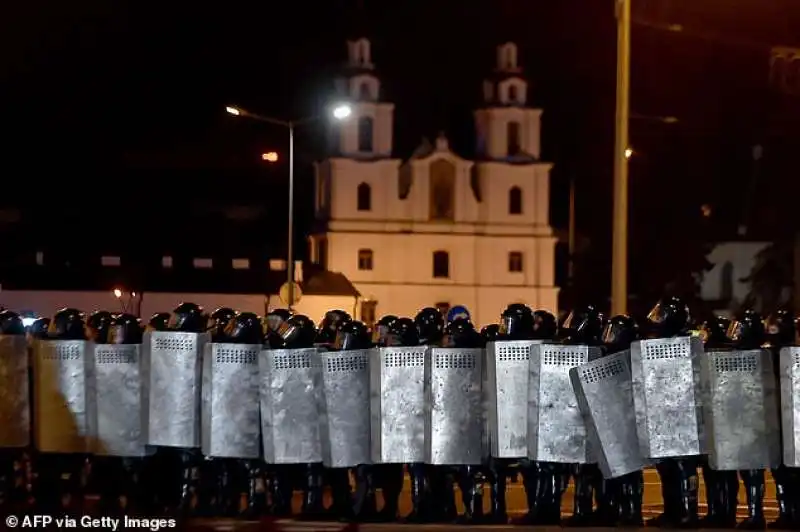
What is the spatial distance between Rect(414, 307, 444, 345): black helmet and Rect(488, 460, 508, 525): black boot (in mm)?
1103

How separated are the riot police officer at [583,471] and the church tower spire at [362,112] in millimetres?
59872

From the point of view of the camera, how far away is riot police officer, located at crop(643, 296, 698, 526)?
1039 cm

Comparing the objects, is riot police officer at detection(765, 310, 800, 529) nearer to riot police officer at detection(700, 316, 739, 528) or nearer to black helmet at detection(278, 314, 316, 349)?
riot police officer at detection(700, 316, 739, 528)

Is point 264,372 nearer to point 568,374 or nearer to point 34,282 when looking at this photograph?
point 568,374

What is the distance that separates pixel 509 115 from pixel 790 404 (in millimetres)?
62684

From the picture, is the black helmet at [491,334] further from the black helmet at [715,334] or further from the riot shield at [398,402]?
the black helmet at [715,334]

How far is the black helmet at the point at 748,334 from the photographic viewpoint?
1050 cm

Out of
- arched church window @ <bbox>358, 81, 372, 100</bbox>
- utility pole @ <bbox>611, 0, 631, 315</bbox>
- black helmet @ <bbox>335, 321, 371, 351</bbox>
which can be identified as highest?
arched church window @ <bbox>358, 81, 372, 100</bbox>

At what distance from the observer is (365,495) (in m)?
11.0

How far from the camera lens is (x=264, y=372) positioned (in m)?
10.6

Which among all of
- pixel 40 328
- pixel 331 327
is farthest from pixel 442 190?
pixel 40 328

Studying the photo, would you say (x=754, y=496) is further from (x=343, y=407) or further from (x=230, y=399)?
(x=230, y=399)

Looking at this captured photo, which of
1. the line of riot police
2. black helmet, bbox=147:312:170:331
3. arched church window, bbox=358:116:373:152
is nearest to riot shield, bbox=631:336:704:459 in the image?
the line of riot police
